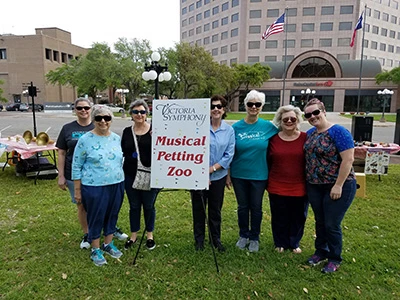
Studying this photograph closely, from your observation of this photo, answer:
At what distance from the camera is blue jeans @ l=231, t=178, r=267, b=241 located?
3350mm

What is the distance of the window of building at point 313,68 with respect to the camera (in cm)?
4691

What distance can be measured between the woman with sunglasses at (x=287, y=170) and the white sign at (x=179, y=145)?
805mm

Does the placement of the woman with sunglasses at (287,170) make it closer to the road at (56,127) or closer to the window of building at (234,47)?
the road at (56,127)

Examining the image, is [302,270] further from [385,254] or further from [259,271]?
[385,254]

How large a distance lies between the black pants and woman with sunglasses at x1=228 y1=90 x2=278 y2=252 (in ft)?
0.77

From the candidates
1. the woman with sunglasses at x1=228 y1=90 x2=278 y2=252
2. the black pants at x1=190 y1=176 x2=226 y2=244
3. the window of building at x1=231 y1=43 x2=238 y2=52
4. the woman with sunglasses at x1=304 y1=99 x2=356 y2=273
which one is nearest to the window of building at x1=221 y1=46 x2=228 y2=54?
the window of building at x1=231 y1=43 x2=238 y2=52

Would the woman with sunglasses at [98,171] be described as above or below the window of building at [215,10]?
below

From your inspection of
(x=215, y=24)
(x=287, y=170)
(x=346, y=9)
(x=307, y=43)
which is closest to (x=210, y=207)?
(x=287, y=170)

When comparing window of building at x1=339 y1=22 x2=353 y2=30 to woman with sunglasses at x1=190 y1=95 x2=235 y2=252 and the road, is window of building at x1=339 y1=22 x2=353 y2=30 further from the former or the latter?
woman with sunglasses at x1=190 y1=95 x2=235 y2=252

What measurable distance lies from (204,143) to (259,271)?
1551 millimetres

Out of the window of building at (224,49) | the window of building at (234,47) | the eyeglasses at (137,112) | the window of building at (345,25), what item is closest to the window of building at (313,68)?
the window of building at (345,25)

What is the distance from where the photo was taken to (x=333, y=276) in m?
3.07

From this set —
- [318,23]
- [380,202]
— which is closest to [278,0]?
[318,23]

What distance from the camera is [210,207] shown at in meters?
3.44
